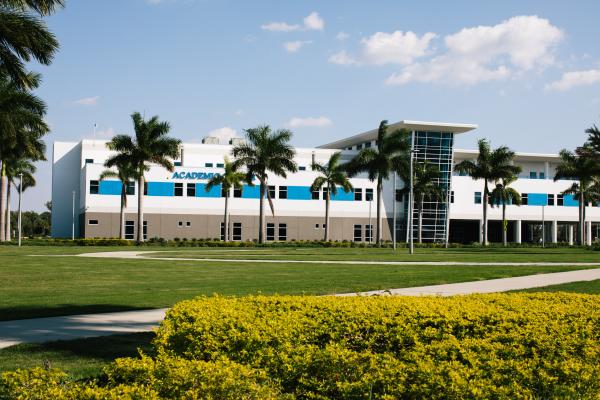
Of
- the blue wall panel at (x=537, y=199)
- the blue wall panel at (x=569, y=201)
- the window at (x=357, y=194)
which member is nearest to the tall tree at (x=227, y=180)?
the window at (x=357, y=194)

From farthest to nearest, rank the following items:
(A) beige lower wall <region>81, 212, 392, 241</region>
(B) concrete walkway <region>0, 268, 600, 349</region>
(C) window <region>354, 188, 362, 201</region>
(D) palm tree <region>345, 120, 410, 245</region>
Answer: (C) window <region>354, 188, 362, 201</region> < (A) beige lower wall <region>81, 212, 392, 241</region> < (D) palm tree <region>345, 120, 410, 245</region> < (B) concrete walkway <region>0, 268, 600, 349</region>

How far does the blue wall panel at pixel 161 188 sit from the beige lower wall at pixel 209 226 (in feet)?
8.07

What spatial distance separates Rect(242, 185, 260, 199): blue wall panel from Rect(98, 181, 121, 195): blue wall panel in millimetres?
14126

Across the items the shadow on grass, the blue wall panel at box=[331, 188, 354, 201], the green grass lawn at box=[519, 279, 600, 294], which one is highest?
the blue wall panel at box=[331, 188, 354, 201]

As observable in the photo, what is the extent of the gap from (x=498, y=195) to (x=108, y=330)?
74.8 metres

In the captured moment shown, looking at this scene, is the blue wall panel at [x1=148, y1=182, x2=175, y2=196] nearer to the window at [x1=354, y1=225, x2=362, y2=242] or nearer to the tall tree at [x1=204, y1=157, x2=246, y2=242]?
the tall tree at [x1=204, y1=157, x2=246, y2=242]

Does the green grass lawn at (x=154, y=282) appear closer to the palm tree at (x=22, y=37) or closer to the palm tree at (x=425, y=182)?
the palm tree at (x=22, y=37)

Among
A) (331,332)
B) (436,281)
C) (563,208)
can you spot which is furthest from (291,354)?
(563,208)

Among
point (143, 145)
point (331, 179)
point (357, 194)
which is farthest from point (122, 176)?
point (357, 194)

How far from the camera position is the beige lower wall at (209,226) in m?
74.8

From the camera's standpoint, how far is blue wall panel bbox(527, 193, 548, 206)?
9156cm

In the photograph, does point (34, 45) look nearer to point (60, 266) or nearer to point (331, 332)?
point (60, 266)

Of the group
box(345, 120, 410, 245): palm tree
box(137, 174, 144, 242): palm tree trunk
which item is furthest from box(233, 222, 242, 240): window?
box(137, 174, 144, 242): palm tree trunk

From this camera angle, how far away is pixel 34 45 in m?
24.3
